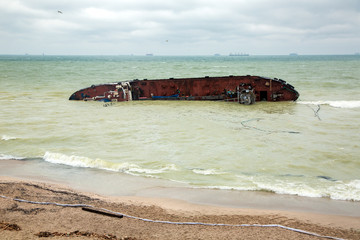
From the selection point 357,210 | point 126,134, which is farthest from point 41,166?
point 357,210

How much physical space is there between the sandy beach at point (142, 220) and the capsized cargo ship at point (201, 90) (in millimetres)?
10468

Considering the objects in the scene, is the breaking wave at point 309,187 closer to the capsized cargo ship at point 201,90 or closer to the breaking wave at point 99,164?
the breaking wave at point 99,164

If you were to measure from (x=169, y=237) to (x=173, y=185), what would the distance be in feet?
6.25

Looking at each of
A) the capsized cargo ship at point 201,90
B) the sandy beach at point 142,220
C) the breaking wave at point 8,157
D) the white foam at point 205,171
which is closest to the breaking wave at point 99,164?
the white foam at point 205,171

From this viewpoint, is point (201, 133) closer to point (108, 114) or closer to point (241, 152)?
point (241, 152)

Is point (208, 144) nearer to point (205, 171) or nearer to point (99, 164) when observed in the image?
point (205, 171)

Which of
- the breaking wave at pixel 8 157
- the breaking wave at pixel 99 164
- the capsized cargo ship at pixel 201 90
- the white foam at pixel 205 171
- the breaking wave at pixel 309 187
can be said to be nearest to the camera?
the breaking wave at pixel 309 187

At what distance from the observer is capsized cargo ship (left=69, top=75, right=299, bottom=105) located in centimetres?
1488

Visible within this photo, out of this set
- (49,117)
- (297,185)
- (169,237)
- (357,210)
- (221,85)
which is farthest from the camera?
(221,85)

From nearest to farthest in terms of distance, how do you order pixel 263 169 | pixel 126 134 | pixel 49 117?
pixel 263 169 < pixel 126 134 < pixel 49 117

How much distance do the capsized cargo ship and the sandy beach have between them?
412 inches

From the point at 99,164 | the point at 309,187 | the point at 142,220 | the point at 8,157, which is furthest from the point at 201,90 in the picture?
the point at 142,220

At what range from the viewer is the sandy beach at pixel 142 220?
3812 millimetres

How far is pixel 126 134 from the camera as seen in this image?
9.09 meters
